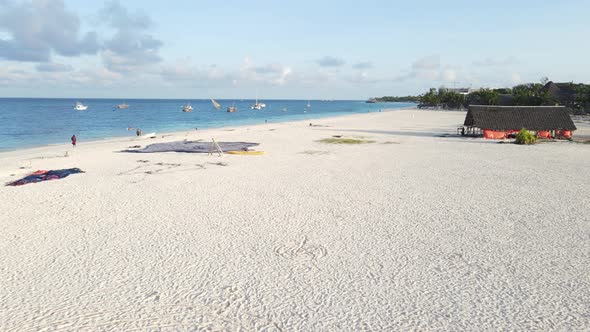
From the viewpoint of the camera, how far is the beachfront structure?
2919cm

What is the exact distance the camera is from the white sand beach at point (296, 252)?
20.0 feet

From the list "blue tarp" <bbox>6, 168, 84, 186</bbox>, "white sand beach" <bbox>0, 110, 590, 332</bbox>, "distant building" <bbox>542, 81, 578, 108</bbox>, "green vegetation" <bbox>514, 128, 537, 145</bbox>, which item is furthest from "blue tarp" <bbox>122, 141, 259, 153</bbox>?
"distant building" <bbox>542, 81, 578, 108</bbox>

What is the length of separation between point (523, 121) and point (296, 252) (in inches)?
1078

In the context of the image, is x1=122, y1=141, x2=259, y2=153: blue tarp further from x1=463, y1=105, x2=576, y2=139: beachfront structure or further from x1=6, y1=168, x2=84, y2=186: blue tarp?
x1=463, y1=105, x2=576, y2=139: beachfront structure

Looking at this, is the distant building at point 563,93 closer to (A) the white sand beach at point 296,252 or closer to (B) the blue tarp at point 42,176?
(A) the white sand beach at point 296,252

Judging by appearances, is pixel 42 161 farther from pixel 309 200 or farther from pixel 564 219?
pixel 564 219

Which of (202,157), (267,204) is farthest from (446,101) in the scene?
(267,204)

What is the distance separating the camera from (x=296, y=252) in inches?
331

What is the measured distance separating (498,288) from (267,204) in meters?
6.77

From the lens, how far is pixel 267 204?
471 inches

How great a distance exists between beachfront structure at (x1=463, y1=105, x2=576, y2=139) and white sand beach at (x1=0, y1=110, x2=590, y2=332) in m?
13.9

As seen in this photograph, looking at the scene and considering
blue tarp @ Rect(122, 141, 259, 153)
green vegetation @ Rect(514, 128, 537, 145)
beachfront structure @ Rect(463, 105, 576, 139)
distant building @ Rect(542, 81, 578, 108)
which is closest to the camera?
blue tarp @ Rect(122, 141, 259, 153)

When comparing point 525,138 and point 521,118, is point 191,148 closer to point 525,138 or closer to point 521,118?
point 525,138

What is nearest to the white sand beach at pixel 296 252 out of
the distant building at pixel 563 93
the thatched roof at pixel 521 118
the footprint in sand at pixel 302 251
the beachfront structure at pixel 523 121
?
the footprint in sand at pixel 302 251
